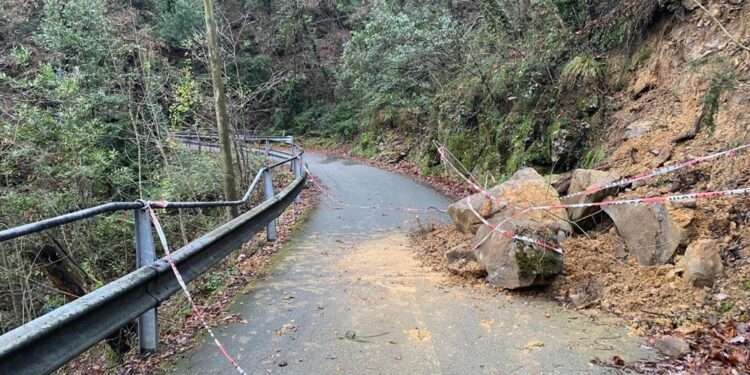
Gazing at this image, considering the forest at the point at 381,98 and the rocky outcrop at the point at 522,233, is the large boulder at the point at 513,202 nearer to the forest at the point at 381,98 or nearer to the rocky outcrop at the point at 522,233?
the rocky outcrop at the point at 522,233

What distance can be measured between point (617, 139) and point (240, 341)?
801cm

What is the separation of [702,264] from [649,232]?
792mm

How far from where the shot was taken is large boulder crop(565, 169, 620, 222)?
247 inches

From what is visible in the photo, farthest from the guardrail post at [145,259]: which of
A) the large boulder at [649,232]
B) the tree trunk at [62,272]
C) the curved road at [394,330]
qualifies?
the large boulder at [649,232]

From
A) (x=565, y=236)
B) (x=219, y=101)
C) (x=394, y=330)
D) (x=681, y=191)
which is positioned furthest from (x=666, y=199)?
(x=219, y=101)

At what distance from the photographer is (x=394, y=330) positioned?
13.5 ft

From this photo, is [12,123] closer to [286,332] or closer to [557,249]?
[286,332]

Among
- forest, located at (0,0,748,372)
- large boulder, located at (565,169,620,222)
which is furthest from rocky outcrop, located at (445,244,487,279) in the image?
forest, located at (0,0,748,372)

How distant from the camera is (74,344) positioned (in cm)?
266

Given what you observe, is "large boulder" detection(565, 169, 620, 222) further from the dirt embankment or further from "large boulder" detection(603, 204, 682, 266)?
"large boulder" detection(603, 204, 682, 266)

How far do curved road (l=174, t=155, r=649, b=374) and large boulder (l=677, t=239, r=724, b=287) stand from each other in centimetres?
95

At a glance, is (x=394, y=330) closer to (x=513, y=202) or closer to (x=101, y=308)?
(x=101, y=308)

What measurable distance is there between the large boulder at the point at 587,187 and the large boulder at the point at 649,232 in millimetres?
741

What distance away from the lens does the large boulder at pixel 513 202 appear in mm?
6391
